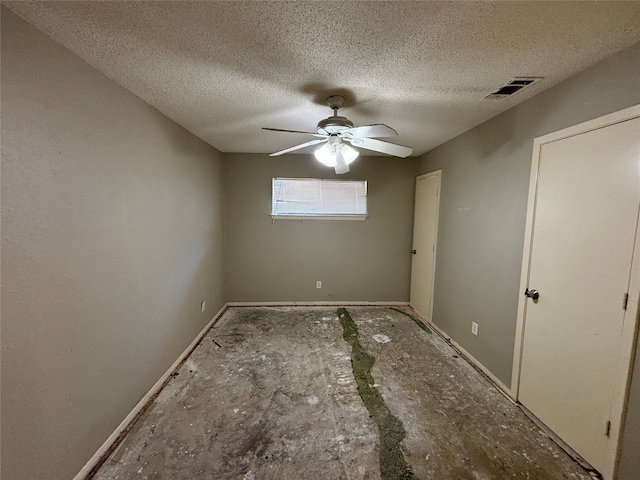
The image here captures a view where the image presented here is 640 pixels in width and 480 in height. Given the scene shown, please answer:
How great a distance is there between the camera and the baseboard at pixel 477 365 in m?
2.11

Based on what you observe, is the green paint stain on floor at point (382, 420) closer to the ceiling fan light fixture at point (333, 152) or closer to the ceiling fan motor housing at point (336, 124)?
the ceiling fan light fixture at point (333, 152)

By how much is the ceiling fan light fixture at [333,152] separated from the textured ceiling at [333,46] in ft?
1.07

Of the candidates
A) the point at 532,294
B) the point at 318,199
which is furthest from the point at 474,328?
the point at 318,199

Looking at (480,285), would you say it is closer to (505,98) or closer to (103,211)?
(505,98)

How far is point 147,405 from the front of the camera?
1979 millimetres

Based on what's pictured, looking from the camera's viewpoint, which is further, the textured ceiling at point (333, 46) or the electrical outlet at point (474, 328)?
the electrical outlet at point (474, 328)

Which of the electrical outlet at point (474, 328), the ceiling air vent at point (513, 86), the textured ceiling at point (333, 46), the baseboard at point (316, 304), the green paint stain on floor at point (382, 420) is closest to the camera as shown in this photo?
the textured ceiling at point (333, 46)

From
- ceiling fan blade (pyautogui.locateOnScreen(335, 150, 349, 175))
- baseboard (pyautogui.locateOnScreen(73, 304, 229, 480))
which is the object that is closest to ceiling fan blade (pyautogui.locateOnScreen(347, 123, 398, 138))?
ceiling fan blade (pyautogui.locateOnScreen(335, 150, 349, 175))

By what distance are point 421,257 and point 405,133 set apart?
1.78 metres

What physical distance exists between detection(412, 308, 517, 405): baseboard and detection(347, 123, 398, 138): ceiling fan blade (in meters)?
2.23

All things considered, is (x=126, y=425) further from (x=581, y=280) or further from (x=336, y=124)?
(x=581, y=280)

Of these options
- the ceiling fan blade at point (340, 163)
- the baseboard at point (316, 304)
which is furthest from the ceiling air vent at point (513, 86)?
the baseboard at point (316, 304)

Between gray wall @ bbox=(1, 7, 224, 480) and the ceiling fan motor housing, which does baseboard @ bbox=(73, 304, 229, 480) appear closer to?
gray wall @ bbox=(1, 7, 224, 480)

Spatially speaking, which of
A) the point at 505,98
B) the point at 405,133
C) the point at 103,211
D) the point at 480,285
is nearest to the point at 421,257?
the point at 480,285
